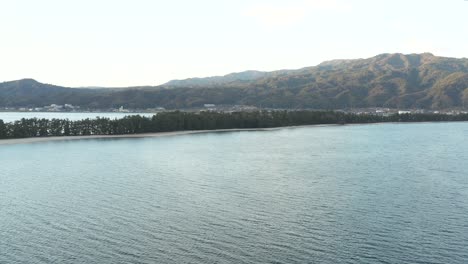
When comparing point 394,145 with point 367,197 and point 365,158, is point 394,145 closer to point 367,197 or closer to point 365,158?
point 365,158

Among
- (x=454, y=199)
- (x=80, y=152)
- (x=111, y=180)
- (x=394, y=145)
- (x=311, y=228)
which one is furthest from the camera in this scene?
(x=394, y=145)

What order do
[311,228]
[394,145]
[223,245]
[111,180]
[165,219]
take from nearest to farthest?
[223,245], [311,228], [165,219], [111,180], [394,145]

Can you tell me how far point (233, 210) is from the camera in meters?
54.2

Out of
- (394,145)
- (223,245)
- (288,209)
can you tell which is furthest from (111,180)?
(394,145)

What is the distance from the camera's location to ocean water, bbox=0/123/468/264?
40.2 meters

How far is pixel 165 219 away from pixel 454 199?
35.8 metres

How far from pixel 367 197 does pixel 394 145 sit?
8470 centimetres

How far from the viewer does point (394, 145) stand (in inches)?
5541

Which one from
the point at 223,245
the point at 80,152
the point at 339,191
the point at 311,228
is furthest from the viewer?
the point at 80,152

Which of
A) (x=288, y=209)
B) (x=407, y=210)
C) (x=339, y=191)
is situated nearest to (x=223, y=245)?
(x=288, y=209)

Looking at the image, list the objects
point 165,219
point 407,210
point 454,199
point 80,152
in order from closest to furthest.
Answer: point 165,219 → point 407,210 → point 454,199 → point 80,152

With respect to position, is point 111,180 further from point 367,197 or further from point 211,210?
point 367,197

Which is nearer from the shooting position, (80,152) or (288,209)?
(288,209)

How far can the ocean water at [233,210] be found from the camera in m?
40.2
